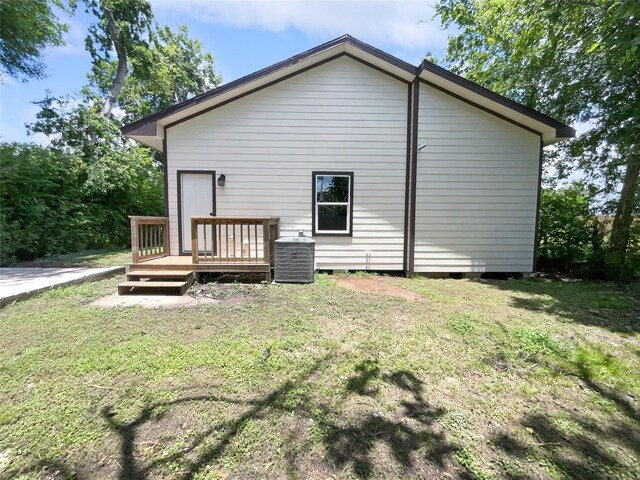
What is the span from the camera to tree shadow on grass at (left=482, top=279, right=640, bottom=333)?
4.06m

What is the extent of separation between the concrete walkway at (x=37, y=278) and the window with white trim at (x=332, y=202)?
4648 millimetres

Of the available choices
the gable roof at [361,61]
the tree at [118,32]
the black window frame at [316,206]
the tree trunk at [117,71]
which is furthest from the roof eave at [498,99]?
the tree at [118,32]

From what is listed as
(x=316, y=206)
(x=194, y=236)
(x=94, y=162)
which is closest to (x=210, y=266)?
(x=194, y=236)

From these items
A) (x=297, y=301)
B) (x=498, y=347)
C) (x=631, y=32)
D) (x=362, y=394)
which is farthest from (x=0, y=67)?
(x=631, y=32)

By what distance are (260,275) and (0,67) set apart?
12.1 m

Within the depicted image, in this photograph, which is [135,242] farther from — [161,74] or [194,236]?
[161,74]

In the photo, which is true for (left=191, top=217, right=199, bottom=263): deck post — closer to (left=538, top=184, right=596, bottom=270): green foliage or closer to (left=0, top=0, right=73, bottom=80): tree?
(left=538, top=184, right=596, bottom=270): green foliage

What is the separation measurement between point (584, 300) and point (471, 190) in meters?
2.90

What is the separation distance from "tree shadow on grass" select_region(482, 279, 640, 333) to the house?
44.1 inches

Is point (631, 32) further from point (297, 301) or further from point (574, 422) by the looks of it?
point (297, 301)

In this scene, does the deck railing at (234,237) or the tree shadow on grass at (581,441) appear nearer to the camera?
the tree shadow on grass at (581,441)

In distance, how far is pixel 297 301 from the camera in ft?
14.6

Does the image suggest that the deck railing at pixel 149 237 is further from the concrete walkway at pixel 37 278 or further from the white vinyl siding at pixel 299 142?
the concrete walkway at pixel 37 278

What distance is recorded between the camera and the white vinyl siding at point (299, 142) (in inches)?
250
